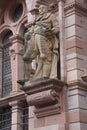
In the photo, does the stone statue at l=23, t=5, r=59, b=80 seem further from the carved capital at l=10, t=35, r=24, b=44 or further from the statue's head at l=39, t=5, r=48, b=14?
the carved capital at l=10, t=35, r=24, b=44

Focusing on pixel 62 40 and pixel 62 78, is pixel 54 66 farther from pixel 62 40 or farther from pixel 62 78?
pixel 62 40

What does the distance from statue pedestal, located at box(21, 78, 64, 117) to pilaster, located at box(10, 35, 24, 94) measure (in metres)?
2.81

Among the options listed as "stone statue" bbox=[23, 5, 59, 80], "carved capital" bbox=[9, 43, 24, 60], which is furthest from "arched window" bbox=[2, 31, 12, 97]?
"stone statue" bbox=[23, 5, 59, 80]

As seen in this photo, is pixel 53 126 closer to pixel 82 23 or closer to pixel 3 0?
pixel 82 23

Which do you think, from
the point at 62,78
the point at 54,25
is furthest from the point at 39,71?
the point at 54,25

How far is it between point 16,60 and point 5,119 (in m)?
2.16

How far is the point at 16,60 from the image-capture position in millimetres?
17156

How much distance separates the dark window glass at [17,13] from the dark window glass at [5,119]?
356cm

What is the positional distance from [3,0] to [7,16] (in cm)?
64

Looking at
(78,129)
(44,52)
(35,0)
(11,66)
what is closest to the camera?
(78,129)

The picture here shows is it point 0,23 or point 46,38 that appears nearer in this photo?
point 46,38

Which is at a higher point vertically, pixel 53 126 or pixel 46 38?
pixel 46 38

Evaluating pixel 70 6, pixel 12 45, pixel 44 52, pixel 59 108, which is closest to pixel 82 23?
pixel 70 6

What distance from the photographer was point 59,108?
1354 cm
